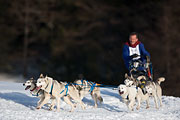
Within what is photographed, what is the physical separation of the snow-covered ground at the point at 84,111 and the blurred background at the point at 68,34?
10.6m

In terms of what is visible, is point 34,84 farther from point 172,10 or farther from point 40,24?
point 40,24

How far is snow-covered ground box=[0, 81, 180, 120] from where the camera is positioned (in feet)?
21.9

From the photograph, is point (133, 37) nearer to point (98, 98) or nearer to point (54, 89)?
point (98, 98)

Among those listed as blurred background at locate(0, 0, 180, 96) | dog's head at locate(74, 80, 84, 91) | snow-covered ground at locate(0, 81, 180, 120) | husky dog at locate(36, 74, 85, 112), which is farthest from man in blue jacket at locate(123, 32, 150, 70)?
blurred background at locate(0, 0, 180, 96)

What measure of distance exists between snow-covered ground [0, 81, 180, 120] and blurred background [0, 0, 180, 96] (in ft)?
34.7

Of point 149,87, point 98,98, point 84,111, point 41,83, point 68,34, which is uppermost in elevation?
point 68,34

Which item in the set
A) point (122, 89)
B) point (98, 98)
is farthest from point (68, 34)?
point (122, 89)

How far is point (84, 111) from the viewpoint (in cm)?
753

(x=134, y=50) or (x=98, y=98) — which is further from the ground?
(x=134, y=50)

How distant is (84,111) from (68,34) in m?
16.4

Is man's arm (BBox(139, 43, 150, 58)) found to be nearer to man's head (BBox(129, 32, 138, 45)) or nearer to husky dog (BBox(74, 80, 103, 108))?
man's head (BBox(129, 32, 138, 45))

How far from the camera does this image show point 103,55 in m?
22.2

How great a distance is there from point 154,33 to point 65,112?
40.7 ft

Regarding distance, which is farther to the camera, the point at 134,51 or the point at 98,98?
the point at 134,51
